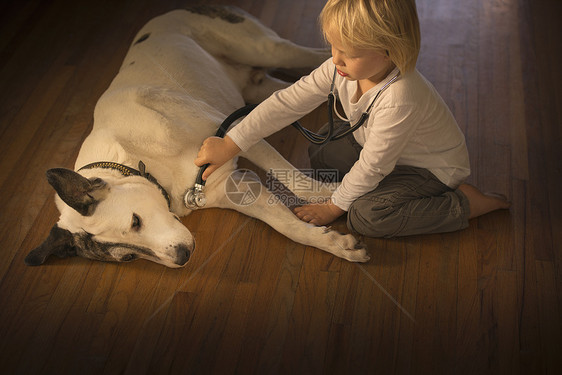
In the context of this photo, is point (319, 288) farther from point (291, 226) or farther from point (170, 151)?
point (170, 151)

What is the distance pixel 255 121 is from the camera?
2.09 meters

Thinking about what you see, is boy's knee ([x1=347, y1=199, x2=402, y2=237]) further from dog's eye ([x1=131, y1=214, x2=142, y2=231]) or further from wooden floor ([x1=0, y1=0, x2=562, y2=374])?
dog's eye ([x1=131, y1=214, x2=142, y2=231])

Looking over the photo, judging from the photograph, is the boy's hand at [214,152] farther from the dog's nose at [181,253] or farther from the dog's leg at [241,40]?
the dog's leg at [241,40]

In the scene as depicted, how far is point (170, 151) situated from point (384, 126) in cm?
86

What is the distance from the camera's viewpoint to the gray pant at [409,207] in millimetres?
2066

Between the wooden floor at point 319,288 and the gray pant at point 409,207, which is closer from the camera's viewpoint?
the wooden floor at point 319,288

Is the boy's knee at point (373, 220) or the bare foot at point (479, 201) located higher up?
the boy's knee at point (373, 220)

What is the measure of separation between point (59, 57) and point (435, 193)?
2.42 metres

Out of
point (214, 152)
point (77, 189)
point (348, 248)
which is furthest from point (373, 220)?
point (77, 189)

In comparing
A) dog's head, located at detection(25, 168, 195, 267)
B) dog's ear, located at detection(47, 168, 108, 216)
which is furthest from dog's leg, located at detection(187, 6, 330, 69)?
dog's ear, located at detection(47, 168, 108, 216)

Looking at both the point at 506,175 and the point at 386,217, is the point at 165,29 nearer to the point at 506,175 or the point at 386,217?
the point at 386,217

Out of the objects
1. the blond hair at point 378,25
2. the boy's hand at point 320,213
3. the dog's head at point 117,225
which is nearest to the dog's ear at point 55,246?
the dog's head at point 117,225

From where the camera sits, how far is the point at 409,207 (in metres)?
2.08

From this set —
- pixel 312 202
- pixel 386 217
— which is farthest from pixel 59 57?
pixel 386 217
